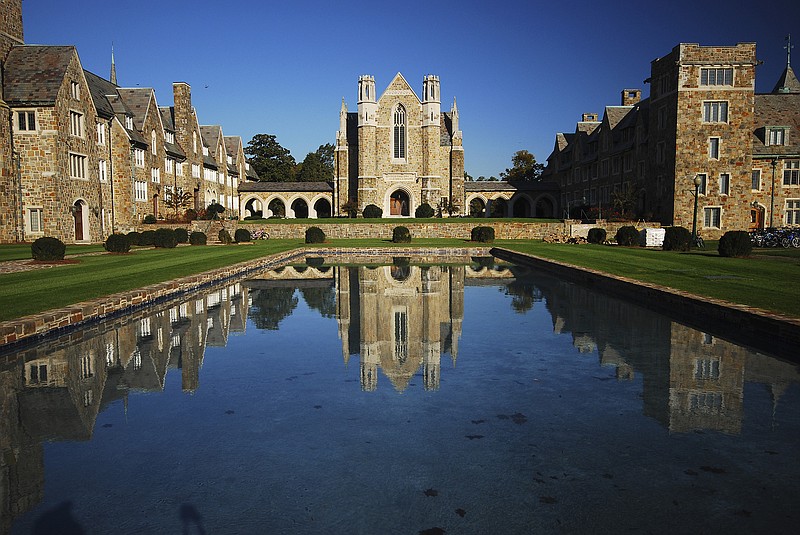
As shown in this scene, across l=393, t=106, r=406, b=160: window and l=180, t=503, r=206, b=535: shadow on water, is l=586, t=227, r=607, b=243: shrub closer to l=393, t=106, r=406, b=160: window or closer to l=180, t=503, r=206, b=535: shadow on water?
l=393, t=106, r=406, b=160: window

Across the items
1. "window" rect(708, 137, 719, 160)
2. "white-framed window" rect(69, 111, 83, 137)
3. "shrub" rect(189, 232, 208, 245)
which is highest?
"white-framed window" rect(69, 111, 83, 137)

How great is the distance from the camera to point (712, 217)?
40.0m

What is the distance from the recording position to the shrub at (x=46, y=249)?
19.6 m

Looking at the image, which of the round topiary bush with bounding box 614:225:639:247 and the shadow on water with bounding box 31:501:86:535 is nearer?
the shadow on water with bounding box 31:501:86:535

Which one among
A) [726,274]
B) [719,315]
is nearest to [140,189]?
[726,274]

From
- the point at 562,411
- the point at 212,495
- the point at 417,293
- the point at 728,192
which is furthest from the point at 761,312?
the point at 728,192

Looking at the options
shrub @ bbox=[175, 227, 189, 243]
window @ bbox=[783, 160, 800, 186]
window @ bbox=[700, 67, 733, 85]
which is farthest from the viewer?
window @ bbox=[783, 160, 800, 186]

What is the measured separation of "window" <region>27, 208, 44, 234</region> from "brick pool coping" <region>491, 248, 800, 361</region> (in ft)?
97.1

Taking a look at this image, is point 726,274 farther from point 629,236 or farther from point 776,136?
point 776,136

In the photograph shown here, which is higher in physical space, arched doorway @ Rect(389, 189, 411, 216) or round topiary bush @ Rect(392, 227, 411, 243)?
arched doorway @ Rect(389, 189, 411, 216)

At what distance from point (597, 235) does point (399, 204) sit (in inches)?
1142

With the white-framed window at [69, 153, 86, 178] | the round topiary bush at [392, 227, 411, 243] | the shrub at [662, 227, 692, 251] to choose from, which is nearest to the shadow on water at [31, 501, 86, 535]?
the shrub at [662, 227, 692, 251]

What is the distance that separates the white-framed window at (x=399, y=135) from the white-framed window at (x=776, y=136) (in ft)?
106

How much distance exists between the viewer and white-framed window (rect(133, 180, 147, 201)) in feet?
135
